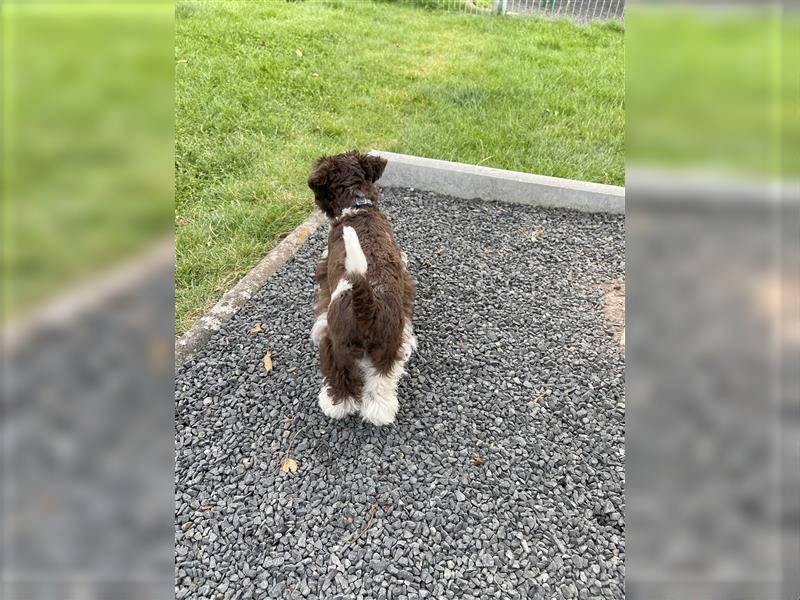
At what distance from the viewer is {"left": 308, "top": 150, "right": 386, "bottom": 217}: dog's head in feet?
11.3

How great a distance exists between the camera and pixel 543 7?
439 inches

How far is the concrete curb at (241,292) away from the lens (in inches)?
132

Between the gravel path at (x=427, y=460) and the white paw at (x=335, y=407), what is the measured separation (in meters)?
0.06

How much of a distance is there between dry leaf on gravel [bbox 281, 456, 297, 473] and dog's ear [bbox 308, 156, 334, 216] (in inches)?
64.1

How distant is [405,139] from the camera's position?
5715 millimetres

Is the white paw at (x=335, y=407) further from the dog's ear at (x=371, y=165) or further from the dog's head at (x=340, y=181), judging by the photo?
the dog's ear at (x=371, y=165)

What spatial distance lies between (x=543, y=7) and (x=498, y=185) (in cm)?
837
